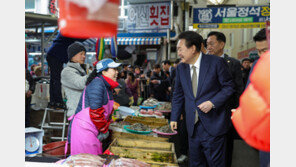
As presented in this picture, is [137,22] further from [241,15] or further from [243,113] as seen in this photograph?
[243,113]

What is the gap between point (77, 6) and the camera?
75 cm

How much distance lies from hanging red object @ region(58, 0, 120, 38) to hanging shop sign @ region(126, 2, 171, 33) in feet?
30.0

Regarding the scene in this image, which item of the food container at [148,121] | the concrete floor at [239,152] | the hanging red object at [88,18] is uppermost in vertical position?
the hanging red object at [88,18]

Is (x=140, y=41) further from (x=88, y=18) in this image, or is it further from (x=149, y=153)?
(x=88, y=18)

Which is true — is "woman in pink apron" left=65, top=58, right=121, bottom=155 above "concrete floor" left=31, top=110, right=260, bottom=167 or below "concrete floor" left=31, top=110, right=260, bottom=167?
above

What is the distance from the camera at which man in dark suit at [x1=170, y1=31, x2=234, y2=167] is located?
6.93 ft

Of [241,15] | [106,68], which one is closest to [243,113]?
[106,68]

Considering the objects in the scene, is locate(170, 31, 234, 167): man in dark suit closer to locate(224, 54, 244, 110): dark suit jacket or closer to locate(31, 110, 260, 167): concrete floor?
locate(224, 54, 244, 110): dark suit jacket

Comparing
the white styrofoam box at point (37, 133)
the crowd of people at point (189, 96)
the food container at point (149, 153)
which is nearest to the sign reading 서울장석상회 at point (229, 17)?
the crowd of people at point (189, 96)

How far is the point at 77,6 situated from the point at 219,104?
166cm

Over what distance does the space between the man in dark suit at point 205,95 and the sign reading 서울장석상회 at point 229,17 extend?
5.29 m

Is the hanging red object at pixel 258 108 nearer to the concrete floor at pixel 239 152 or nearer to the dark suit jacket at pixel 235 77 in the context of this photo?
the dark suit jacket at pixel 235 77

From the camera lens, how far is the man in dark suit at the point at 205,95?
2.11 metres

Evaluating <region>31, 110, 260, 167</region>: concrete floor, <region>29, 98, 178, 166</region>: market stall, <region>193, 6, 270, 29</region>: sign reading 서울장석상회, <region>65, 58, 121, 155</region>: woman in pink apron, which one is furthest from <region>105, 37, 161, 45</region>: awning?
<region>65, 58, 121, 155</region>: woman in pink apron
